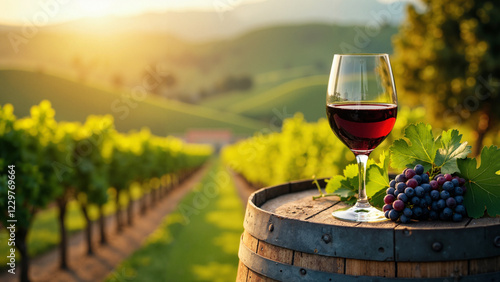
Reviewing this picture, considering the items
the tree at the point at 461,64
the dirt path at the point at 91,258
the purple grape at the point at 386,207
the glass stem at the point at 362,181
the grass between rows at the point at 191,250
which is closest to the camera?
the purple grape at the point at 386,207

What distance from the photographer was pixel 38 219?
23.0 meters

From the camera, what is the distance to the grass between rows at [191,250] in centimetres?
1214

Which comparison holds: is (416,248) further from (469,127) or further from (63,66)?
(63,66)

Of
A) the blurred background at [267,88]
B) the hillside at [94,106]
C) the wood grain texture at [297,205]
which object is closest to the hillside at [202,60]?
the blurred background at [267,88]

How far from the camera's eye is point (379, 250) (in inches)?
69.3

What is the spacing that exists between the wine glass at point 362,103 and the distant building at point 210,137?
101 meters

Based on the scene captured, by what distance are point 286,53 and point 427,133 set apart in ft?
624

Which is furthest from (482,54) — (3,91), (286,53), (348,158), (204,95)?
(286,53)

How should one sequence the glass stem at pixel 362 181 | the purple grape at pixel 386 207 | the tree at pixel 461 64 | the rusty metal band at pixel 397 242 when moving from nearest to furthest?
the rusty metal band at pixel 397 242 < the purple grape at pixel 386 207 < the glass stem at pixel 362 181 < the tree at pixel 461 64

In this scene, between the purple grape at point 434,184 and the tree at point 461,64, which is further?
the tree at point 461,64

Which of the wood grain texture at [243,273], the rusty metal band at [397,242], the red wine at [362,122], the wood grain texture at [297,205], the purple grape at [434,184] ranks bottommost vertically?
the wood grain texture at [243,273]

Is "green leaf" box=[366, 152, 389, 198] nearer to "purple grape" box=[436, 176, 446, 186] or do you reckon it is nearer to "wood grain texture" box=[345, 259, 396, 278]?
"purple grape" box=[436, 176, 446, 186]

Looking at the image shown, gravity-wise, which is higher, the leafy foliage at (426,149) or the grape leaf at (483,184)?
the leafy foliage at (426,149)

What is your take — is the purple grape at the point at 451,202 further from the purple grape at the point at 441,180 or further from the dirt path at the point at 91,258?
the dirt path at the point at 91,258
